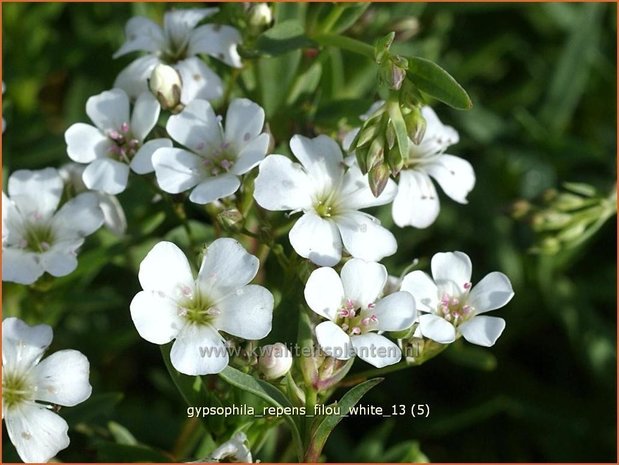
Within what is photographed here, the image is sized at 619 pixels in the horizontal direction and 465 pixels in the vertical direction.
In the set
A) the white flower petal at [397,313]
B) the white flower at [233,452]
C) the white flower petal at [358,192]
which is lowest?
the white flower at [233,452]

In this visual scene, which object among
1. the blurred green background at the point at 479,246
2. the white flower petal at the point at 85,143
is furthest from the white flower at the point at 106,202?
the blurred green background at the point at 479,246

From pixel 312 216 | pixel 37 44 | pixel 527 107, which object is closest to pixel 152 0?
pixel 37 44

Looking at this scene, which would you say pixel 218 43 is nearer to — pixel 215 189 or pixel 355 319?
pixel 215 189

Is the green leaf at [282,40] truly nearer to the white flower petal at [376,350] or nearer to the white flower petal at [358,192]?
the white flower petal at [358,192]

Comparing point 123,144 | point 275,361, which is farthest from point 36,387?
point 123,144

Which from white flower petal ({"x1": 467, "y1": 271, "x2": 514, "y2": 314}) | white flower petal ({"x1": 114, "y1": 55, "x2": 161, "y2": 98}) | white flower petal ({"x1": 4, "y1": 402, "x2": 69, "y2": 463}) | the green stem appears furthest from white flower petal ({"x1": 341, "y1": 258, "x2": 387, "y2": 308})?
white flower petal ({"x1": 114, "y1": 55, "x2": 161, "y2": 98})

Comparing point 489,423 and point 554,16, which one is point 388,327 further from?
point 554,16
